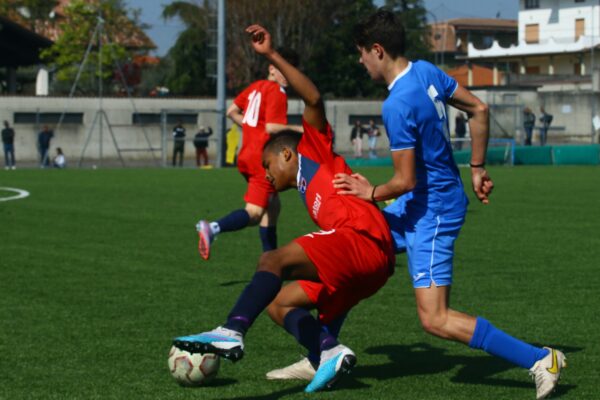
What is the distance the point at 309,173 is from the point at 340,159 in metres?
0.24

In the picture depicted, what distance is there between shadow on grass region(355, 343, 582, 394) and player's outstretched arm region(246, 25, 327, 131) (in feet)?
5.06

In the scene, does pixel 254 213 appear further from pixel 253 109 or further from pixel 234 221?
pixel 253 109

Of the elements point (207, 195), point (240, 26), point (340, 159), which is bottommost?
point (207, 195)

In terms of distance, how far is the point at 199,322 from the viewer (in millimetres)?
8266

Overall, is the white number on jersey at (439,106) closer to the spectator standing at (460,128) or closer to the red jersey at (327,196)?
the red jersey at (327,196)

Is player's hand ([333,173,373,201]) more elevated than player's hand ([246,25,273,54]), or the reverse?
player's hand ([246,25,273,54])

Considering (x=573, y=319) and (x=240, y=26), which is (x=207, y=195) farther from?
(x=240, y=26)

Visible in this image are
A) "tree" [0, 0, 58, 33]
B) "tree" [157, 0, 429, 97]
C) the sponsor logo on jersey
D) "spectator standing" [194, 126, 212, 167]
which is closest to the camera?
the sponsor logo on jersey

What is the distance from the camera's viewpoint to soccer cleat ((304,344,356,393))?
5.69m

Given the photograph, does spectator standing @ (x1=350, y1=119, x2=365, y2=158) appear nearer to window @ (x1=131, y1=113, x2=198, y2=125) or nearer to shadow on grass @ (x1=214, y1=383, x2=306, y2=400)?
window @ (x1=131, y1=113, x2=198, y2=125)

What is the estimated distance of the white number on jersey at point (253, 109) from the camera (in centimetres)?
1122

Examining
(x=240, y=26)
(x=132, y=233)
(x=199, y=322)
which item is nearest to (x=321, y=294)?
(x=199, y=322)

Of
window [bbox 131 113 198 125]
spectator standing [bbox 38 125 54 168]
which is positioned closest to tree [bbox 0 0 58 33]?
window [bbox 131 113 198 125]

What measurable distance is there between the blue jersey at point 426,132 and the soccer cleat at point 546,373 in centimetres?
88
